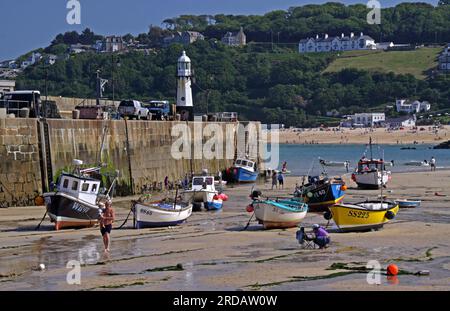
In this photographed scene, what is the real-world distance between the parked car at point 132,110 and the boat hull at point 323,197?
59.0 feet

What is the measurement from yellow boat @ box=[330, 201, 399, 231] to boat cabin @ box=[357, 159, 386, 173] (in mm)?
19493

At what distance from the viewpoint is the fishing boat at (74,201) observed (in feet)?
96.8

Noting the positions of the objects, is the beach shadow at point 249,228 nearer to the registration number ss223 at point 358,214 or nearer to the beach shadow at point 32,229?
the registration number ss223 at point 358,214

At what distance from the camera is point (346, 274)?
21.0 meters

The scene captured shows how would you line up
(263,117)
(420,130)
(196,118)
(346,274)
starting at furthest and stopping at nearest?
(263,117) → (420,130) → (196,118) → (346,274)

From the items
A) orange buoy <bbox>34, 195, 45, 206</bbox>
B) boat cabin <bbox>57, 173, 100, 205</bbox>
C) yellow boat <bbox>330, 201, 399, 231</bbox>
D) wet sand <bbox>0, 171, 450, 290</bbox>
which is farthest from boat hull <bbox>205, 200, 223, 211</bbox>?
yellow boat <bbox>330, 201, 399, 231</bbox>

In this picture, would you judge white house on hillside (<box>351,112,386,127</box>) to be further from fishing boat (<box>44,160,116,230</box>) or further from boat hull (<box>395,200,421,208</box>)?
fishing boat (<box>44,160,116,230</box>)

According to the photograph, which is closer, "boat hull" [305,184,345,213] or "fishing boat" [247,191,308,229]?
"fishing boat" [247,191,308,229]

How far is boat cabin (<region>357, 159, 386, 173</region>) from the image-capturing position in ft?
160

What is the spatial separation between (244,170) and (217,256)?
33.2m

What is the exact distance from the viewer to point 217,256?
23906 mm

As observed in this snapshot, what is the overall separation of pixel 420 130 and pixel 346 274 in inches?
5316
